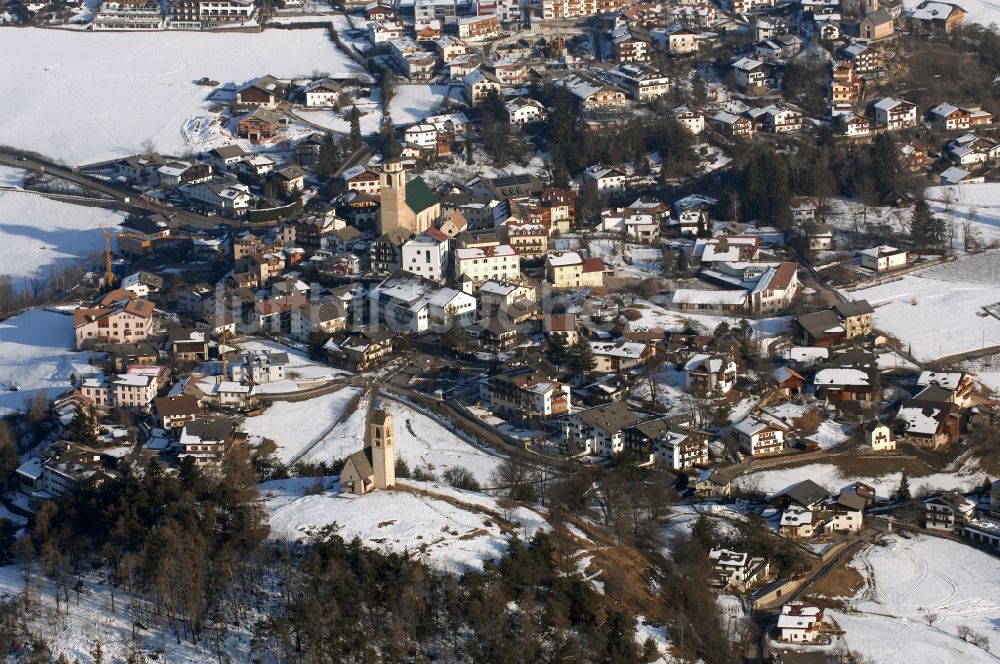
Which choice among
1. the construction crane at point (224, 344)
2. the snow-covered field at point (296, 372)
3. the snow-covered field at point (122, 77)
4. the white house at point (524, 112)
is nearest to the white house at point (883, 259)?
the white house at point (524, 112)

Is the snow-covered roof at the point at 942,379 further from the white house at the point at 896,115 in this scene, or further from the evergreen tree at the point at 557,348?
the white house at the point at 896,115

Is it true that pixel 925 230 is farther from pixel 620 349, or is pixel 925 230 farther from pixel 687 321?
pixel 620 349

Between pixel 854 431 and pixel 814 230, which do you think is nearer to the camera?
pixel 854 431

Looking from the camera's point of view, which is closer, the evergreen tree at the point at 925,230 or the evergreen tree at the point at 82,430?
the evergreen tree at the point at 82,430

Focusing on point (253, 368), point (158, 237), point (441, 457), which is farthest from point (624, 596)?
point (158, 237)

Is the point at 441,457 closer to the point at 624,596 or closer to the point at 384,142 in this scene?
the point at 624,596
